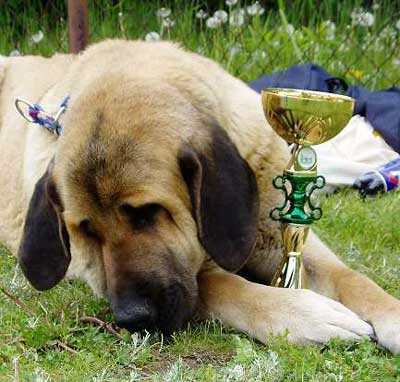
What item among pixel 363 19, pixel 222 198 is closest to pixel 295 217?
pixel 222 198

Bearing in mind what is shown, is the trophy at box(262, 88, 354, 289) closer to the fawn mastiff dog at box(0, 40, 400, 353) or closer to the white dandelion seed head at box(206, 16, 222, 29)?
the fawn mastiff dog at box(0, 40, 400, 353)

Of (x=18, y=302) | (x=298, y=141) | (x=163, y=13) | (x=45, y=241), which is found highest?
(x=163, y=13)

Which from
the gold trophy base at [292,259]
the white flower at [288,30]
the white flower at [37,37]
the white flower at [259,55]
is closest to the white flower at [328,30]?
the white flower at [288,30]

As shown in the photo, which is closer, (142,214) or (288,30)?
(142,214)

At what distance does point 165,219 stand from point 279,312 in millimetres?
515

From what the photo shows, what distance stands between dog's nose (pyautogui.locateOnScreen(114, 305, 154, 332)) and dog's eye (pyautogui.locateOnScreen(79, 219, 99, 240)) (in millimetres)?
319

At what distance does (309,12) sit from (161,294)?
6.13m

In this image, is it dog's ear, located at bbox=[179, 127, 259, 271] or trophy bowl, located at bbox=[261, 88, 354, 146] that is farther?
trophy bowl, located at bbox=[261, 88, 354, 146]

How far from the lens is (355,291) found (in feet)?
10.7

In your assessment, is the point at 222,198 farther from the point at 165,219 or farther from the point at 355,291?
the point at 355,291

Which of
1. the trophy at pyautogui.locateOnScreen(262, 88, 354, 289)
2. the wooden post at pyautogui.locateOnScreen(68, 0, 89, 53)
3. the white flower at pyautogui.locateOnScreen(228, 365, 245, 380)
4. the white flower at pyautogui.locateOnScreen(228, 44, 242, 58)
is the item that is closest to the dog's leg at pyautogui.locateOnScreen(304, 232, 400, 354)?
the trophy at pyautogui.locateOnScreen(262, 88, 354, 289)

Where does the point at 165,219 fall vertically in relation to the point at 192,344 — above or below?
above

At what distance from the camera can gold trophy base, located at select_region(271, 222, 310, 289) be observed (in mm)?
3354

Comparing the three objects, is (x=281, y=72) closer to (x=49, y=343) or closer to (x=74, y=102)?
(x=74, y=102)
